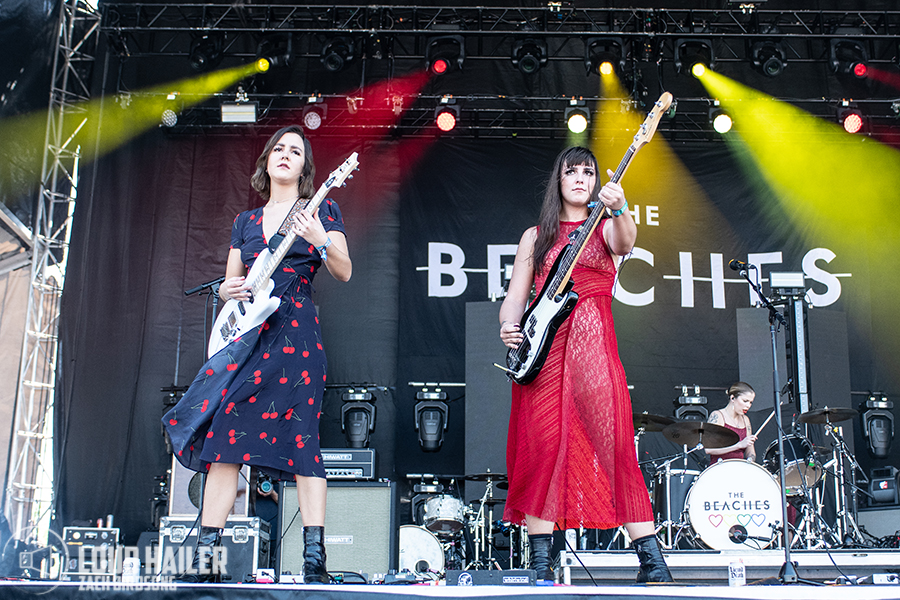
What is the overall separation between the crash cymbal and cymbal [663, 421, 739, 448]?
52mm

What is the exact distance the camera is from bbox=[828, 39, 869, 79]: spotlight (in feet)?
29.2

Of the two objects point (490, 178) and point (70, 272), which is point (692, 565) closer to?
point (490, 178)

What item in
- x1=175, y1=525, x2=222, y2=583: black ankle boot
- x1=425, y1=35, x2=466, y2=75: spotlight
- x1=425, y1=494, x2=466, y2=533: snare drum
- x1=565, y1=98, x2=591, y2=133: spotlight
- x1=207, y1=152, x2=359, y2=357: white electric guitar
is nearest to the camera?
x1=175, y1=525, x2=222, y2=583: black ankle boot

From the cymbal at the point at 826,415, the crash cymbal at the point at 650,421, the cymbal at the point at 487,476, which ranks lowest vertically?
the cymbal at the point at 487,476

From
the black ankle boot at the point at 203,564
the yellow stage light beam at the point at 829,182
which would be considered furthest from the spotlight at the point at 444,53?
the black ankle boot at the point at 203,564

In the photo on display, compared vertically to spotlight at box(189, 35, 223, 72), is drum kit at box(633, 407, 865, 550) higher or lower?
lower

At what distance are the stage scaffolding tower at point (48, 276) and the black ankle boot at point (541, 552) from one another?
18.5 ft

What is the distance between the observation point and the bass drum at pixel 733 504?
A: 21.8ft

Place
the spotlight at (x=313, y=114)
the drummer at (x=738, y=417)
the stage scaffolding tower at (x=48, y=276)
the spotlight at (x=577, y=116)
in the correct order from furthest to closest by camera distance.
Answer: the spotlight at (x=313, y=114), the spotlight at (x=577, y=116), the drummer at (x=738, y=417), the stage scaffolding tower at (x=48, y=276)

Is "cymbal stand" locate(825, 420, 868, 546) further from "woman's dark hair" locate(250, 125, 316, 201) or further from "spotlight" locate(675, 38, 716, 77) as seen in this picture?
"woman's dark hair" locate(250, 125, 316, 201)

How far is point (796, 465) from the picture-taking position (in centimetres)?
735

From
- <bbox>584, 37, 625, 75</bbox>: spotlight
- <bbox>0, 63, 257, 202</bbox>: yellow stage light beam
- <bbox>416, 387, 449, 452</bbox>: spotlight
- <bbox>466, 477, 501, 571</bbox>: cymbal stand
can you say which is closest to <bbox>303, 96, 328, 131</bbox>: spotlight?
<bbox>0, 63, 257, 202</bbox>: yellow stage light beam

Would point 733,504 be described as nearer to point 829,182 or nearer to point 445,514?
point 445,514

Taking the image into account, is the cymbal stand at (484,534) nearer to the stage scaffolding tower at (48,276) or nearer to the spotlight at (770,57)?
the stage scaffolding tower at (48,276)
